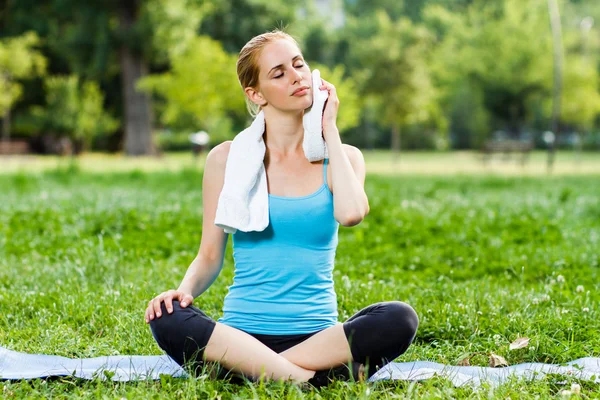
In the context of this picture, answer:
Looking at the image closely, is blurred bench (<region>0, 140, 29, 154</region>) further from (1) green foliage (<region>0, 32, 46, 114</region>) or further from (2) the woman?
(2) the woman

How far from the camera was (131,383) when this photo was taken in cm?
315

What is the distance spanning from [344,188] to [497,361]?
118 centimetres

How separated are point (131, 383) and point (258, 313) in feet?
2.03

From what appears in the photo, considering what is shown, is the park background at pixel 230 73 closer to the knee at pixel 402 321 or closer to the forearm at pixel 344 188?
the forearm at pixel 344 188

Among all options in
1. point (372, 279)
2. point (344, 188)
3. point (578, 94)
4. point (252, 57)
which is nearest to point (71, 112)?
point (578, 94)

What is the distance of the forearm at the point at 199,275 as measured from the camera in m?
3.37

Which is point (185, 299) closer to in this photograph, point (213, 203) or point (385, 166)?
point (213, 203)

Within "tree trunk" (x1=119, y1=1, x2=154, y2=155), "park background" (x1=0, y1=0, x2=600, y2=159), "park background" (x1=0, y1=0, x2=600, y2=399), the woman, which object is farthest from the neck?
"tree trunk" (x1=119, y1=1, x2=154, y2=155)

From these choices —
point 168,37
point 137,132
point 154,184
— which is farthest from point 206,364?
point 137,132

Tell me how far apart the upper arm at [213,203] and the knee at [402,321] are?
0.87 meters

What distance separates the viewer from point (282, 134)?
346 cm

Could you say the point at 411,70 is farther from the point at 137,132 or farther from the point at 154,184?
the point at 154,184

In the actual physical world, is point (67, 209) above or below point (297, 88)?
below

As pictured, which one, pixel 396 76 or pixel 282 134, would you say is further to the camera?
pixel 396 76
